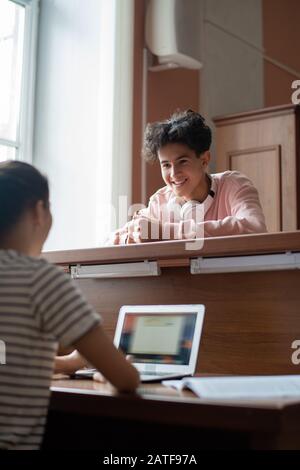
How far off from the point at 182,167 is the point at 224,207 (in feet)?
0.70

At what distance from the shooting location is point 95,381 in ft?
4.50

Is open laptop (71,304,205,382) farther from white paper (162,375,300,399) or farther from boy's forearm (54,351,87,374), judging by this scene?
white paper (162,375,300,399)

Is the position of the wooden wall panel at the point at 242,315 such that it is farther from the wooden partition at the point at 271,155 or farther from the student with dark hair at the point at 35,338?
the wooden partition at the point at 271,155

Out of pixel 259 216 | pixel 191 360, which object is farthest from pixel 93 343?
pixel 259 216

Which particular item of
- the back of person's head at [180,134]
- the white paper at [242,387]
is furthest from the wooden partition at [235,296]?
the back of person's head at [180,134]

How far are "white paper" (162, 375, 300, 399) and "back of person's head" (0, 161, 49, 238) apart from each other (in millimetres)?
421

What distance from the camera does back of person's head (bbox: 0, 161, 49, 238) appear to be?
117cm

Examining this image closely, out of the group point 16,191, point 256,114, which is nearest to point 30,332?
point 16,191

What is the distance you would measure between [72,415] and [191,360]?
29 centimetres

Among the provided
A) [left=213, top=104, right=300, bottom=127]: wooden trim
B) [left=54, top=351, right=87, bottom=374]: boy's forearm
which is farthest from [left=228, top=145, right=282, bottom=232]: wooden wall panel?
[left=54, top=351, right=87, bottom=374]: boy's forearm

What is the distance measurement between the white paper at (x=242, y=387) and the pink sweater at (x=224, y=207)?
2.98 feet

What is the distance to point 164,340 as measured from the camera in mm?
1507

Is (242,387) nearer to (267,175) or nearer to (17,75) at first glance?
(267,175)

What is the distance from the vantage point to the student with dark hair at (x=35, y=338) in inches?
42.8
